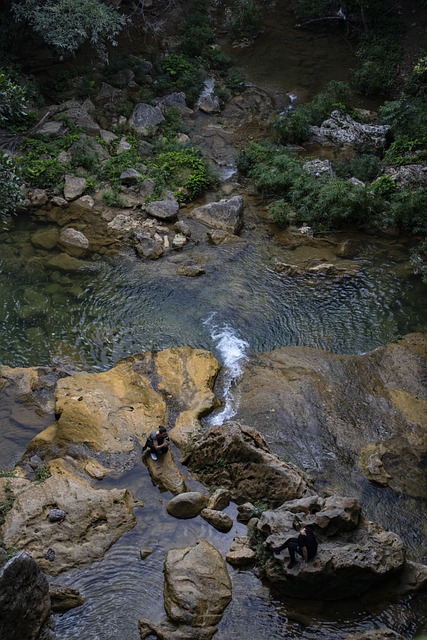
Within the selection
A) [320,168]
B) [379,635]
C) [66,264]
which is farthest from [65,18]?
[379,635]

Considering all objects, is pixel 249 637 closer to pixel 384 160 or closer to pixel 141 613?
pixel 141 613

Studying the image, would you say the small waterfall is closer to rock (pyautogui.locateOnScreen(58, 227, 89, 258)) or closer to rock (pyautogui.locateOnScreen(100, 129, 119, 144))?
rock (pyautogui.locateOnScreen(58, 227, 89, 258))

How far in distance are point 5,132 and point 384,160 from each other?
14977mm

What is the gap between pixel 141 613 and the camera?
32.1 feet

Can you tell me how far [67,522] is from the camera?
11.0 metres

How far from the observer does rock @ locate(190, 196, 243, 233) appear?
66.8ft

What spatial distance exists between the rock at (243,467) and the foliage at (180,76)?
63.1 ft

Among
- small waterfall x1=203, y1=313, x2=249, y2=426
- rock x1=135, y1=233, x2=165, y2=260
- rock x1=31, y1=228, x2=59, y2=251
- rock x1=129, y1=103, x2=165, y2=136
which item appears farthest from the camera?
rock x1=129, y1=103, x2=165, y2=136

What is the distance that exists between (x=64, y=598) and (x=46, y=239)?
12.8m

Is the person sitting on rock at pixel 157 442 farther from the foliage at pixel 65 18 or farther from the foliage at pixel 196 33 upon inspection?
the foliage at pixel 196 33

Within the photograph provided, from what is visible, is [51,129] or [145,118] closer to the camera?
[51,129]

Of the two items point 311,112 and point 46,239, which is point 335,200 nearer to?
point 311,112

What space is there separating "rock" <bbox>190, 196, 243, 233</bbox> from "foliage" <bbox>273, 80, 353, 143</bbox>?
506cm

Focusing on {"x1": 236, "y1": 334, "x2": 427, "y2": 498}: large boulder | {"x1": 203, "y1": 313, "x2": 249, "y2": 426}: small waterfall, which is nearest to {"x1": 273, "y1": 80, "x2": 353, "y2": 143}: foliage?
{"x1": 203, "y1": 313, "x2": 249, "y2": 426}: small waterfall
